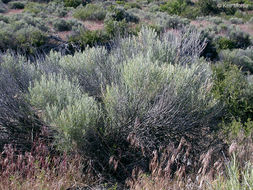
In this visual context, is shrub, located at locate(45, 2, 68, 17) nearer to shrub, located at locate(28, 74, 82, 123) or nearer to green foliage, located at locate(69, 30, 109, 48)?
green foliage, located at locate(69, 30, 109, 48)

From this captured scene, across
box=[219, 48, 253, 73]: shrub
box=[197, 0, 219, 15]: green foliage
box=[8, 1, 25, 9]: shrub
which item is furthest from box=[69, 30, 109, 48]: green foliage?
box=[197, 0, 219, 15]: green foliage

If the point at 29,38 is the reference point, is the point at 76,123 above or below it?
above

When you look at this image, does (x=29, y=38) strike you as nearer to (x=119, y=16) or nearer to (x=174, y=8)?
(x=119, y=16)

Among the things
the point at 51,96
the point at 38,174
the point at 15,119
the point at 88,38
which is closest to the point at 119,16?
the point at 88,38

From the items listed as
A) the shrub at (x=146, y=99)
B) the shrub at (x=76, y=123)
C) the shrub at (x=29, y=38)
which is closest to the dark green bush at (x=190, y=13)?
the shrub at (x=29, y=38)

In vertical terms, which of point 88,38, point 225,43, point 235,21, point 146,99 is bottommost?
point 225,43

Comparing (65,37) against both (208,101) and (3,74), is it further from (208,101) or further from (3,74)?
(208,101)

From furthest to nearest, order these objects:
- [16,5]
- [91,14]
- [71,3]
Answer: [71,3]
[16,5]
[91,14]

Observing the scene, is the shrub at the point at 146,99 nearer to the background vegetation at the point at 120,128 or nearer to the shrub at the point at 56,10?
the background vegetation at the point at 120,128

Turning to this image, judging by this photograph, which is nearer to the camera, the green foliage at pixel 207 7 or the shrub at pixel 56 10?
the shrub at pixel 56 10

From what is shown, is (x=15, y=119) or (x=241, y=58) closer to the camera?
(x=15, y=119)

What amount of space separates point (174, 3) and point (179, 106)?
21771 millimetres

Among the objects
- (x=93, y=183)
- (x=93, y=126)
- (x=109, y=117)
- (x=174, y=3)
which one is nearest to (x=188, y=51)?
(x=109, y=117)

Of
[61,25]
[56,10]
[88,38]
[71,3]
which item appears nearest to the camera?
[88,38]
